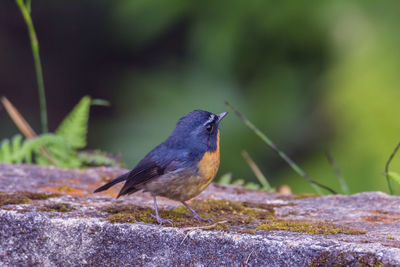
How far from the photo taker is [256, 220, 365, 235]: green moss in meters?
2.58

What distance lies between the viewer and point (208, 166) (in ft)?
10.5

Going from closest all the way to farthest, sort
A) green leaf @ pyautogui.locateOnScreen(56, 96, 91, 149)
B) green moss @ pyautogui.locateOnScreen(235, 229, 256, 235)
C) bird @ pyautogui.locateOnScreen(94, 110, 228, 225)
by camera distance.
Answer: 1. green moss @ pyautogui.locateOnScreen(235, 229, 256, 235)
2. bird @ pyautogui.locateOnScreen(94, 110, 228, 225)
3. green leaf @ pyautogui.locateOnScreen(56, 96, 91, 149)

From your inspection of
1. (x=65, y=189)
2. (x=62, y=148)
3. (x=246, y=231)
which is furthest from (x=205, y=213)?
(x=62, y=148)

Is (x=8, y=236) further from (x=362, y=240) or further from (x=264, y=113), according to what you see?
(x=264, y=113)

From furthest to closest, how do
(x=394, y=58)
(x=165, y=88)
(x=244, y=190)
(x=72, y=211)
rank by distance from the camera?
(x=165, y=88) < (x=394, y=58) < (x=244, y=190) < (x=72, y=211)

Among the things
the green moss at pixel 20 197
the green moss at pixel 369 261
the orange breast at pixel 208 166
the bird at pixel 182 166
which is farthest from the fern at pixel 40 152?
the green moss at pixel 369 261

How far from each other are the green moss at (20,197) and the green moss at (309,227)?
128 centimetres

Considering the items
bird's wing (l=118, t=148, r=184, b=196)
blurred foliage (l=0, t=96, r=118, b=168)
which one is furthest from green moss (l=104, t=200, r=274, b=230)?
blurred foliage (l=0, t=96, r=118, b=168)

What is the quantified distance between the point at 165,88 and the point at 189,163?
2.81 metres

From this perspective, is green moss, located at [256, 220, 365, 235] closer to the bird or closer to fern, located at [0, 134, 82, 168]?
the bird

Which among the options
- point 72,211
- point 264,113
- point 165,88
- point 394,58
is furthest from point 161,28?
point 72,211

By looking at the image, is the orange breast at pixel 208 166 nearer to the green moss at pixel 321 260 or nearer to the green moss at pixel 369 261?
the green moss at pixel 321 260

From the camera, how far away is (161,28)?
18.6ft

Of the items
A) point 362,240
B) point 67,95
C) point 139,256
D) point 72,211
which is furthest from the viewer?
point 67,95
